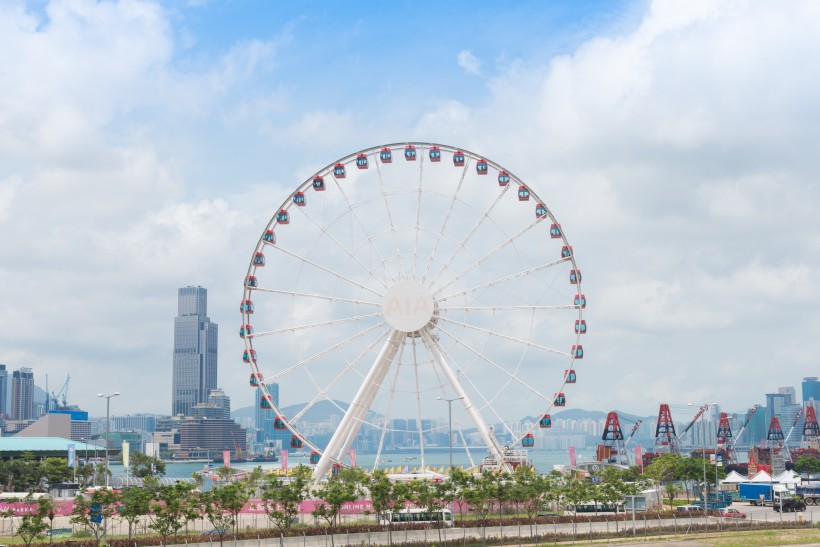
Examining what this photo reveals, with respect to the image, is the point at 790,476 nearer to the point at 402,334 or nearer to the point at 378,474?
the point at 402,334

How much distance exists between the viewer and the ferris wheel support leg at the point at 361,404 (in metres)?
90.4

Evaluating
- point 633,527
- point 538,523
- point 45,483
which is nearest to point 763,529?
point 633,527

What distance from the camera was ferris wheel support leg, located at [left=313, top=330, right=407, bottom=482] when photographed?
90375mm

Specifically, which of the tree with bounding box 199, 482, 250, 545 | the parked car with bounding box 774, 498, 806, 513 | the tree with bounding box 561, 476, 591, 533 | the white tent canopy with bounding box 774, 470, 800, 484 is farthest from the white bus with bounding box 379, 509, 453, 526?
the white tent canopy with bounding box 774, 470, 800, 484

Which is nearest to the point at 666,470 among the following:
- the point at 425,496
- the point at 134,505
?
the point at 425,496

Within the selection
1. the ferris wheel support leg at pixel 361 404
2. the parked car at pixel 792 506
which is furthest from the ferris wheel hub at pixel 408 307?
the parked car at pixel 792 506

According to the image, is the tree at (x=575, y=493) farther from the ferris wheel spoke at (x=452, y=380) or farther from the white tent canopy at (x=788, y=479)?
the white tent canopy at (x=788, y=479)

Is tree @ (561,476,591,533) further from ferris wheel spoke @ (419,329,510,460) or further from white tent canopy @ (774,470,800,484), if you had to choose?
white tent canopy @ (774,470,800,484)

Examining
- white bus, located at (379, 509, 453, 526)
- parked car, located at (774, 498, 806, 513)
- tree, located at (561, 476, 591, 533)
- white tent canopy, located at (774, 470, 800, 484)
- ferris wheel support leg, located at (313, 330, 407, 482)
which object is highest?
ferris wheel support leg, located at (313, 330, 407, 482)

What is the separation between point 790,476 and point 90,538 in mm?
88272

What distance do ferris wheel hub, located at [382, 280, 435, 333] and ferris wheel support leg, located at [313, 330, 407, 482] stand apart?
114 cm

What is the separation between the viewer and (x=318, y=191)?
93.3 metres

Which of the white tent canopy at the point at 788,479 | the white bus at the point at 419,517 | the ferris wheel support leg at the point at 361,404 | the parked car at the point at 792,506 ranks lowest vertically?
the parked car at the point at 792,506

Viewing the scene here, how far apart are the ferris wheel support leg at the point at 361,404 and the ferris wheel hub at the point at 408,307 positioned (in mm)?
1141
